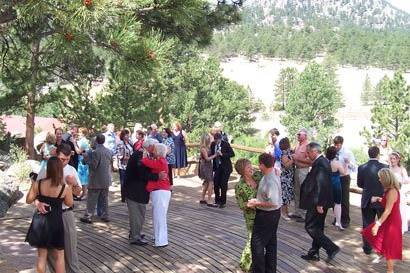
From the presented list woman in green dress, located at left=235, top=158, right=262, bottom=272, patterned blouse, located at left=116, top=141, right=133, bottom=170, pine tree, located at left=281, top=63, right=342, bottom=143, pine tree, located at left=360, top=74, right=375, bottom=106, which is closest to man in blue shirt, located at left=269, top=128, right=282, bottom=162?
patterned blouse, located at left=116, top=141, right=133, bottom=170

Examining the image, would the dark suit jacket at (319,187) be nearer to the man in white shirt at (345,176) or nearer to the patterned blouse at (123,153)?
the man in white shirt at (345,176)

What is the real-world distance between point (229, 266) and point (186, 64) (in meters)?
40.2

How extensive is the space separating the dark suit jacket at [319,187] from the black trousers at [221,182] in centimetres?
283

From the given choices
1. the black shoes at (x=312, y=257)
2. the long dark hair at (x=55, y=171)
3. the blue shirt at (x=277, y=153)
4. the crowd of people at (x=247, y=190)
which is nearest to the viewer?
the long dark hair at (x=55, y=171)

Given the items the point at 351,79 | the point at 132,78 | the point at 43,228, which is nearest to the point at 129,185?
the point at 43,228

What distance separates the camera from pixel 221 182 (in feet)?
29.5

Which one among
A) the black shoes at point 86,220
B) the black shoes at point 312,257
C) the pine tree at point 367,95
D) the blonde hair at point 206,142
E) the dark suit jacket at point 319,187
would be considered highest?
the pine tree at point 367,95

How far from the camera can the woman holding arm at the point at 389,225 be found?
226 inches

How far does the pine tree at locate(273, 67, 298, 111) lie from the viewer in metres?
88.0

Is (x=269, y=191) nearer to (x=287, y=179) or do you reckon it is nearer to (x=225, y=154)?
(x=287, y=179)

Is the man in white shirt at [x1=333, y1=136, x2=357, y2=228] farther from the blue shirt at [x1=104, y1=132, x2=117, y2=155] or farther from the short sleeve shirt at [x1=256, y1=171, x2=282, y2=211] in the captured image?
Answer: the blue shirt at [x1=104, y1=132, x2=117, y2=155]

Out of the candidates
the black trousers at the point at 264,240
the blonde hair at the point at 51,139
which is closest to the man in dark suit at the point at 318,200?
the black trousers at the point at 264,240

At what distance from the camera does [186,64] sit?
45.4 meters

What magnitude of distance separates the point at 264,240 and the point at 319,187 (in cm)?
108
